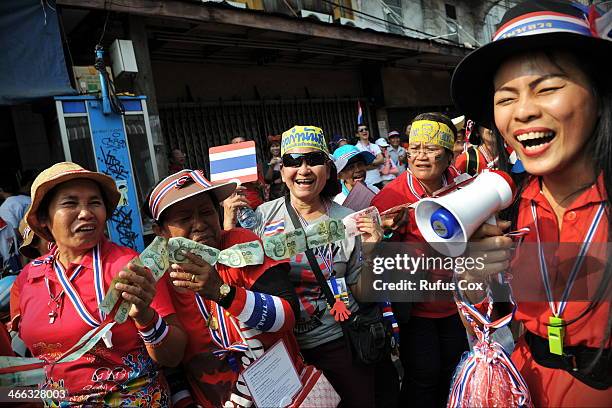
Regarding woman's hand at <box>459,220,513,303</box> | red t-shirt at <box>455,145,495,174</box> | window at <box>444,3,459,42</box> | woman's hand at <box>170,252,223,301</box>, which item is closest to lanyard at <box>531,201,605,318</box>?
woman's hand at <box>459,220,513,303</box>

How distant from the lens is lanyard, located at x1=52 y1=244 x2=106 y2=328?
1.87m

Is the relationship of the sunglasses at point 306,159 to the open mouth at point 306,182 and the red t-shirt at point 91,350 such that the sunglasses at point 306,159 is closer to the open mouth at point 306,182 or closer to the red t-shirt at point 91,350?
→ the open mouth at point 306,182

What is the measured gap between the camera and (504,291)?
5.04 ft

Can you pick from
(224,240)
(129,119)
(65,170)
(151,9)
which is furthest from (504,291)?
(151,9)

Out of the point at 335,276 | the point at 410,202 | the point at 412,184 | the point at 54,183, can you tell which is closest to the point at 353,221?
the point at 335,276

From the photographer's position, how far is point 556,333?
1.32m

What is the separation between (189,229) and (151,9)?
16.4 ft

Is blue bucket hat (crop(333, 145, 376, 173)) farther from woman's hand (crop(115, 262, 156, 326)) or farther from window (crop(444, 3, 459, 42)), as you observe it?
window (crop(444, 3, 459, 42))

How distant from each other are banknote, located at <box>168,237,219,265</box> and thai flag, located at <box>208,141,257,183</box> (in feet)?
4.24

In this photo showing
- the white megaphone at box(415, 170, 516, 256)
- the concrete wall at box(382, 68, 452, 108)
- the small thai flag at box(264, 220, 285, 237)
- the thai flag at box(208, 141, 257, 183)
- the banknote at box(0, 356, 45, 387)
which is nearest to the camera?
the white megaphone at box(415, 170, 516, 256)

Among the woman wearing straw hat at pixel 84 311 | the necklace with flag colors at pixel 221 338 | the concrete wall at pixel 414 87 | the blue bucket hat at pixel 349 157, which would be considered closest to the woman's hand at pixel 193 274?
the woman wearing straw hat at pixel 84 311

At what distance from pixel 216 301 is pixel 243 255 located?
0.21 m

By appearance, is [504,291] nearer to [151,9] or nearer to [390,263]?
Result: [390,263]

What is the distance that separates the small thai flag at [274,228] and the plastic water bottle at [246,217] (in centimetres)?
14
